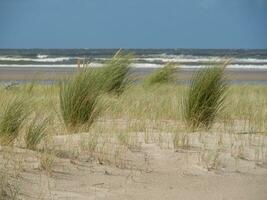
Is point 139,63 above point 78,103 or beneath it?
above

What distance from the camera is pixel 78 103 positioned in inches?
249

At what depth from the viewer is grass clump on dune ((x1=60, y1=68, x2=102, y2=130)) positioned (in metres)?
6.29

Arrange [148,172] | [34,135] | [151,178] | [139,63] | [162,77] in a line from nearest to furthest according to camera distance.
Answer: [151,178] < [148,172] < [34,135] < [162,77] < [139,63]

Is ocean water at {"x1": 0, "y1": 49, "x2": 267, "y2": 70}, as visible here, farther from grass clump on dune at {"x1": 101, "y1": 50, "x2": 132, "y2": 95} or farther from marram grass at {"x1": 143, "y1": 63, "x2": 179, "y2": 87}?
grass clump on dune at {"x1": 101, "y1": 50, "x2": 132, "y2": 95}

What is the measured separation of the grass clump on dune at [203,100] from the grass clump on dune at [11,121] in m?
1.89

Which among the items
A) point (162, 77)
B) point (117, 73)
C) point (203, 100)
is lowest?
point (203, 100)

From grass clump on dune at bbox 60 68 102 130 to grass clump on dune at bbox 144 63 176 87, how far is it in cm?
738

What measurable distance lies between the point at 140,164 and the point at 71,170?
586 mm

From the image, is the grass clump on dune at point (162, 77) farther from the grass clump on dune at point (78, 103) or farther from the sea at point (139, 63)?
the grass clump on dune at point (78, 103)

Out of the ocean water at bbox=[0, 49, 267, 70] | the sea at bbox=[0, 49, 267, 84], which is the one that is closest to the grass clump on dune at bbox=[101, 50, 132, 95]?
the sea at bbox=[0, 49, 267, 84]

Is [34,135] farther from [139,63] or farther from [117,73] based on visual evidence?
[139,63]

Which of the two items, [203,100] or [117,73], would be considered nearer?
[203,100]

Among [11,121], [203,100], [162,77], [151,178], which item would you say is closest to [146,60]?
[162,77]

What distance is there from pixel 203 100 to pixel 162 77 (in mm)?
7530
